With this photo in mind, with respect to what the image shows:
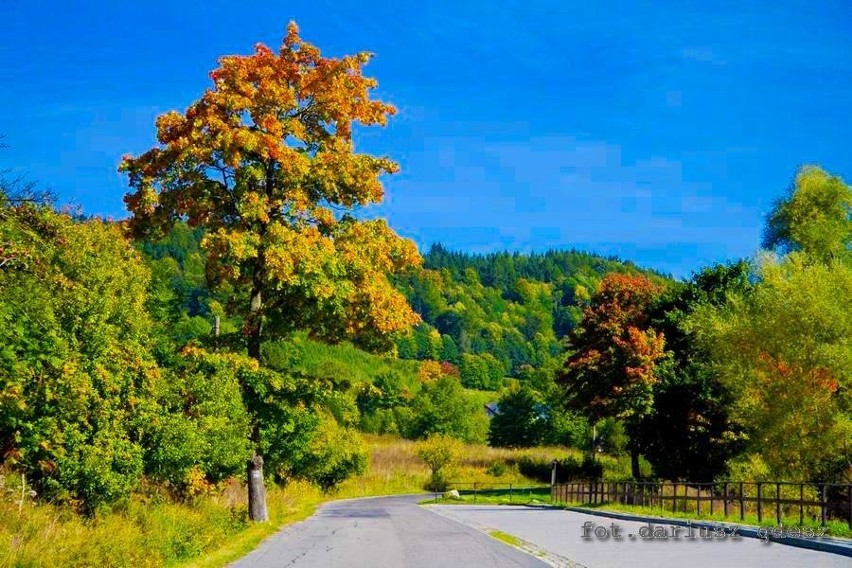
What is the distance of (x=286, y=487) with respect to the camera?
5253 centimetres

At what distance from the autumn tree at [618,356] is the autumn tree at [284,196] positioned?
21166 mm

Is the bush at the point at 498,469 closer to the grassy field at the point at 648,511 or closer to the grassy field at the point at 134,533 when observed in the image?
the grassy field at the point at 648,511

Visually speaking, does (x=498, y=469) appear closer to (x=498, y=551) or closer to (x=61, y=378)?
(x=498, y=551)

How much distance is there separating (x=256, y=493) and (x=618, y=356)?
25826 mm

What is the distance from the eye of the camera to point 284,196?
27047 mm

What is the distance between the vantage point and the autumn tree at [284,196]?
84.0 feet

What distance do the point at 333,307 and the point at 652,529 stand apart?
11337mm

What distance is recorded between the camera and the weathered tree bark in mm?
27875

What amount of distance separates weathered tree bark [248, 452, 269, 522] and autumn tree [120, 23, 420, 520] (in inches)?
139

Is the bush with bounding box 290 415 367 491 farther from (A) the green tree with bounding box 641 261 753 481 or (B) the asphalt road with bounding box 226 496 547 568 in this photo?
(B) the asphalt road with bounding box 226 496 547 568

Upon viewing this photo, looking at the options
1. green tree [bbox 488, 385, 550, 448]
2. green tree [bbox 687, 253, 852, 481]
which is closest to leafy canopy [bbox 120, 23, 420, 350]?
green tree [bbox 687, 253, 852, 481]

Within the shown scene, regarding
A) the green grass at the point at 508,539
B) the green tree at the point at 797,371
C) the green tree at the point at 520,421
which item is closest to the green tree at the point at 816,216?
the green tree at the point at 797,371

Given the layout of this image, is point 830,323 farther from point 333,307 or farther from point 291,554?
point 291,554

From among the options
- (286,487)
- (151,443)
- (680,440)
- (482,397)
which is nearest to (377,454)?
(286,487)
